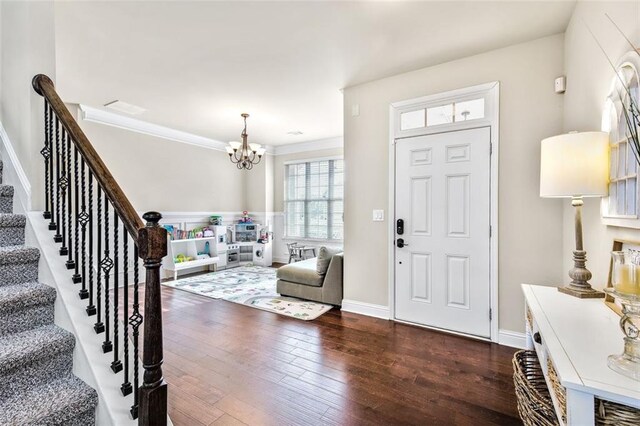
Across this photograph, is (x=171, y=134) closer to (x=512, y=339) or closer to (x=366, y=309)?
(x=366, y=309)

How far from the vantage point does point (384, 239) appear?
3342 millimetres

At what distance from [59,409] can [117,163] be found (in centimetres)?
446

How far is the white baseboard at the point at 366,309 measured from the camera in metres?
3.33

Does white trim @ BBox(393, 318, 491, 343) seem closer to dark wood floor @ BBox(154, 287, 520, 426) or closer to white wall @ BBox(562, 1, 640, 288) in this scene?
dark wood floor @ BBox(154, 287, 520, 426)

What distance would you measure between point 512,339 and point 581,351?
1.99 meters

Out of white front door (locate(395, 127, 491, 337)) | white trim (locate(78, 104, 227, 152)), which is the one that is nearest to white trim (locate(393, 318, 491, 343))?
white front door (locate(395, 127, 491, 337))

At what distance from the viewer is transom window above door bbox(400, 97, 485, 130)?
Answer: 289 cm

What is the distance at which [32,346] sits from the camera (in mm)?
1248

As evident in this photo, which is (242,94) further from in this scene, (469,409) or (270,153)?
(469,409)

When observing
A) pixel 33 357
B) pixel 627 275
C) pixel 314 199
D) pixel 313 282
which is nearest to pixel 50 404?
pixel 33 357

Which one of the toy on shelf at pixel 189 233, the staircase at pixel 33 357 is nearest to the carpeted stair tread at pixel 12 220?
the staircase at pixel 33 357

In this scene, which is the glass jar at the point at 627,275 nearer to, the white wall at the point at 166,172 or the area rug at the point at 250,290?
the area rug at the point at 250,290

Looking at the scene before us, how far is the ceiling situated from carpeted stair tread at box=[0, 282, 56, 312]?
2.05m

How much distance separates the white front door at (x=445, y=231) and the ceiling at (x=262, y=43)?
2.86 feet
